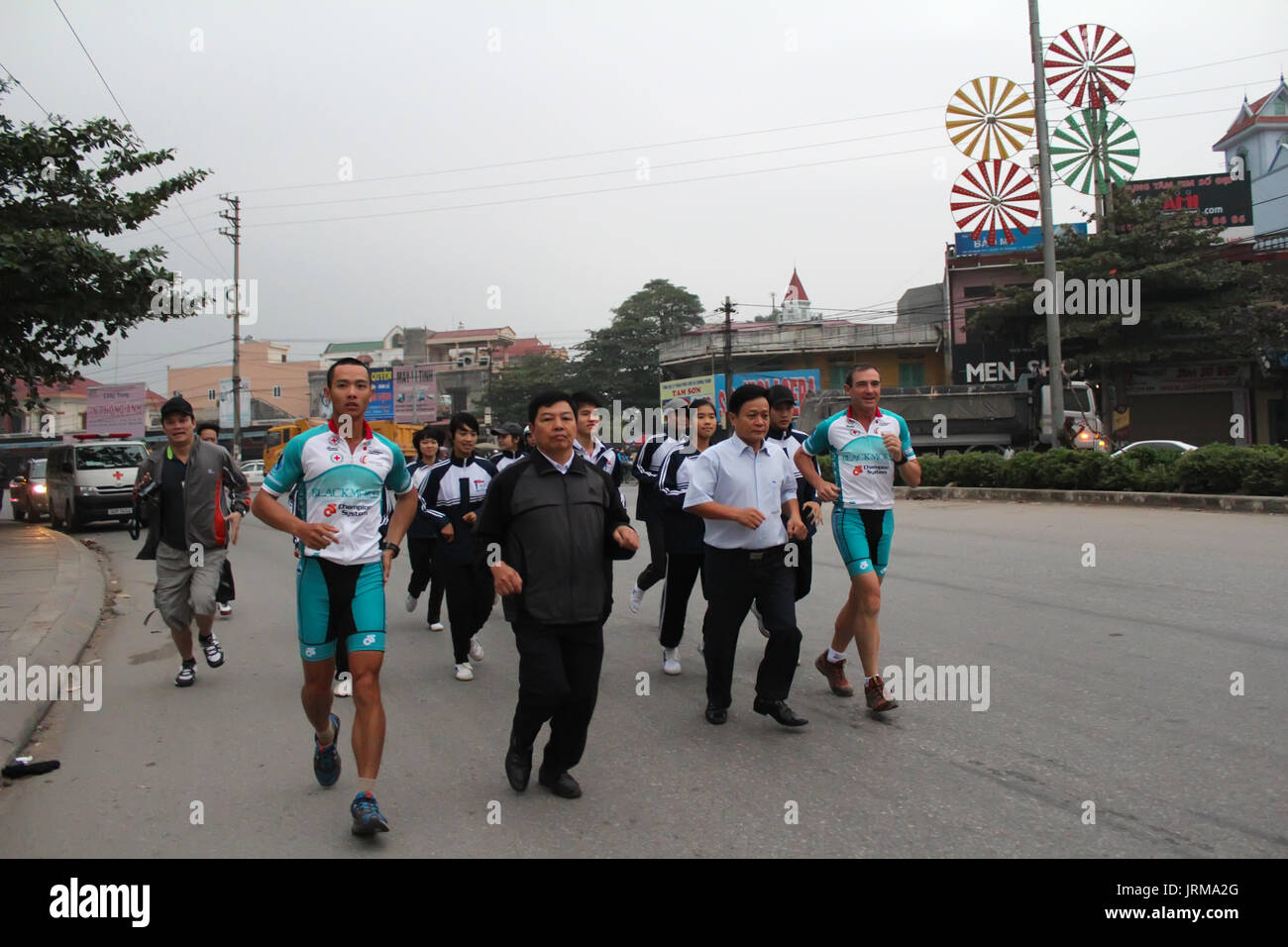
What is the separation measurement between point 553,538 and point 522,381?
50.8 m

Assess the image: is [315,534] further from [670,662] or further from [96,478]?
[96,478]

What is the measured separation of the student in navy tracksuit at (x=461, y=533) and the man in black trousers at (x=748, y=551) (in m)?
1.98

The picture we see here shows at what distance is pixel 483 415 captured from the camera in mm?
59688

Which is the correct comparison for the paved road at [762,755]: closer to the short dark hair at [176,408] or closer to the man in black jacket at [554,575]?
the man in black jacket at [554,575]

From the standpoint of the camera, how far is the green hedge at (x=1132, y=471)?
1461 cm

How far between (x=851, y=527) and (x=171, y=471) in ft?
15.2

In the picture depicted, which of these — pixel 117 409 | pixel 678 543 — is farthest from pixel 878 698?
pixel 117 409

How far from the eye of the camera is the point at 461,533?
695cm

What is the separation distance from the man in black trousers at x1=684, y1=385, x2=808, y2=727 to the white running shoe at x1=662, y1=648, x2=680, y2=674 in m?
1.27

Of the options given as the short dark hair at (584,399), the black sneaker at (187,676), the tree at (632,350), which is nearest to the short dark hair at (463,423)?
the short dark hair at (584,399)

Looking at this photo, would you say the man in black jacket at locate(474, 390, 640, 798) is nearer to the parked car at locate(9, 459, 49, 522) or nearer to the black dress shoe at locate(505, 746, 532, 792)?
the black dress shoe at locate(505, 746, 532, 792)

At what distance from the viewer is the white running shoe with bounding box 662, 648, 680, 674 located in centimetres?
666

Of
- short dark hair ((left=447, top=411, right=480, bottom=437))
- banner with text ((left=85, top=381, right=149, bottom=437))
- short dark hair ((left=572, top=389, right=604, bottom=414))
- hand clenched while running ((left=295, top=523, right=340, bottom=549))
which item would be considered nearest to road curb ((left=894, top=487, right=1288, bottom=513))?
short dark hair ((left=572, top=389, right=604, bottom=414))

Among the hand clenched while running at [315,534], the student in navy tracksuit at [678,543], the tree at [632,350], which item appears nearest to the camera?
the hand clenched while running at [315,534]
